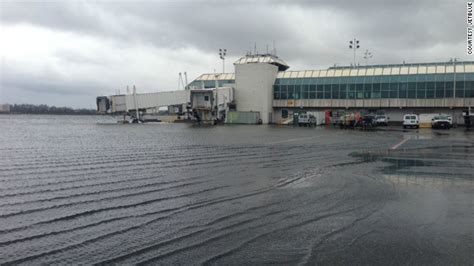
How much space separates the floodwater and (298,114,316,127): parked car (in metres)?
57.3

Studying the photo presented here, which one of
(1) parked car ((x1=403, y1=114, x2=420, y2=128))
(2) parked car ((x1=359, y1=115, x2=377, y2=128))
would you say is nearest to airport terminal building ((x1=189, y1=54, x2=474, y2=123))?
(1) parked car ((x1=403, y1=114, x2=420, y2=128))

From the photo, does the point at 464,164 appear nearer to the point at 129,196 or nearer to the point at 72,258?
the point at 129,196

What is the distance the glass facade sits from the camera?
80.6 metres

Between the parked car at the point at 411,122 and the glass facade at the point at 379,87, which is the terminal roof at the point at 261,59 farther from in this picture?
the parked car at the point at 411,122

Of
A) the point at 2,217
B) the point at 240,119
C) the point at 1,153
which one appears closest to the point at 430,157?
the point at 2,217

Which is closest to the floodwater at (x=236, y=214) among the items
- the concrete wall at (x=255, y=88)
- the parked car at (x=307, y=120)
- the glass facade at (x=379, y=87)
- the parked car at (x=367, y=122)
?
the parked car at (x=367, y=122)

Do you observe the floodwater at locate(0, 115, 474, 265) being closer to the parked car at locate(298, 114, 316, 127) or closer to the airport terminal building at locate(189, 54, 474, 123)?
the parked car at locate(298, 114, 316, 127)

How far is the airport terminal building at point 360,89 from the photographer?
8144 cm

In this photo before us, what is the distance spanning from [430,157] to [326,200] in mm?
13137

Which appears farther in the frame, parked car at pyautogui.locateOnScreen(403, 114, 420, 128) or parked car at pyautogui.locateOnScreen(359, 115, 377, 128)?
parked car at pyautogui.locateOnScreen(403, 114, 420, 128)

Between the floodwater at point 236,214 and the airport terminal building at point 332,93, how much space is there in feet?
221

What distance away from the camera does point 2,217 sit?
9.77 meters

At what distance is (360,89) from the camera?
288 feet

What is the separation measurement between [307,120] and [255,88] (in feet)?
60.8
